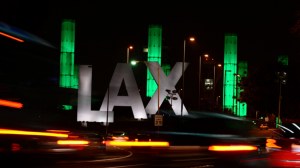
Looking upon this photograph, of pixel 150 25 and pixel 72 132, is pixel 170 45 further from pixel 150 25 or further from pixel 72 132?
pixel 72 132

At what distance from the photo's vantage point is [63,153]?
454 inches

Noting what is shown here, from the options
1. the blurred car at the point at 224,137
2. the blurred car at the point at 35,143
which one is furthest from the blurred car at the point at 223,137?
the blurred car at the point at 35,143

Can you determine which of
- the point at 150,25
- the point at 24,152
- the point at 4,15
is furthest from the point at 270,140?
the point at 150,25

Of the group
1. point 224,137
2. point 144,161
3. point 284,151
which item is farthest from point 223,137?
point 144,161

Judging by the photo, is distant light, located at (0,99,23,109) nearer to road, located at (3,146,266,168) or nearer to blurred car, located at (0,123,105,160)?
blurred car, located at (0,123,105,160)

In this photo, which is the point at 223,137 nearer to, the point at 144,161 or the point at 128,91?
the point at 144,161

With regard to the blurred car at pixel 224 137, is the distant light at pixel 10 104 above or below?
above

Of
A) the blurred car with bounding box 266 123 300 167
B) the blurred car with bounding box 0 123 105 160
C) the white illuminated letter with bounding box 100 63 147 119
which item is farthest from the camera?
the white illuminated letter with bounding box 100 63 147 119

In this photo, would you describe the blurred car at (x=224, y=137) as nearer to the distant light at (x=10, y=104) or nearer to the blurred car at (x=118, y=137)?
the distant light at (x=10, y=104)

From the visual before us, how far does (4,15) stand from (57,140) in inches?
120

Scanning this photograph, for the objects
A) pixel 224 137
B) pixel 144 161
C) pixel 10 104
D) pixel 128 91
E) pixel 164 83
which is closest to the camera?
pixel 10 104

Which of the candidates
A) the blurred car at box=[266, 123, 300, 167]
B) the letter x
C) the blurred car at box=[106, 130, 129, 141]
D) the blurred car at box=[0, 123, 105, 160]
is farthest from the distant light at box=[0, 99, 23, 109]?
the letter x

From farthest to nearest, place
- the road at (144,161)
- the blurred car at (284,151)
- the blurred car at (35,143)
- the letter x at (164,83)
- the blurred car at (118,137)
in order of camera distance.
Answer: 1. the letter x at (164,83)
2. the blurred car at (118,137)
3. the blurred car at (284,151)
4. the road at (144,161)
5. the blurred car at (35,143)

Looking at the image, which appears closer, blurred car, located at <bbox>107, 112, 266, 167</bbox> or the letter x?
blurred car, located at <bbox>107, 112, 266, 167</bbox>
